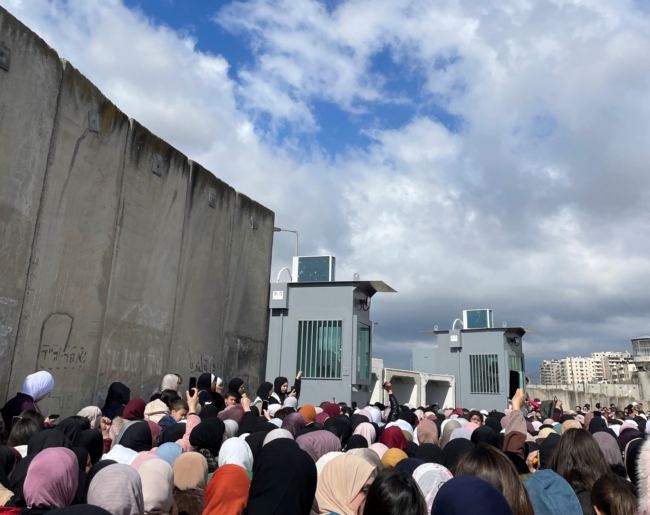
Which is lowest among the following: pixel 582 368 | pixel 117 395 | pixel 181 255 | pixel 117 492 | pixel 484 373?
pixel 117 492

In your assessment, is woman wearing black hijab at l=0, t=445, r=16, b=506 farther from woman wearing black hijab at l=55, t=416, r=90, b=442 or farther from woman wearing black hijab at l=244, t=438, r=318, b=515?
woman wearing black hijab at l=244, t=438, r=318, b=515

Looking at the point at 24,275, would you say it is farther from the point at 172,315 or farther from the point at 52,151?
the point at 172,315

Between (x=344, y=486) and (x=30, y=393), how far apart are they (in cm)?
527

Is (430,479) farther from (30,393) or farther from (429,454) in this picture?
(30,393)

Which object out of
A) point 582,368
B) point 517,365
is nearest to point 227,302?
point 517,365

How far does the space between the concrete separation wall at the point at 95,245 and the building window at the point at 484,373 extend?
1116 cm

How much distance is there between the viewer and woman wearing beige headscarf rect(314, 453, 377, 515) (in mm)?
3494

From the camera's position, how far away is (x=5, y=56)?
25.2 feet

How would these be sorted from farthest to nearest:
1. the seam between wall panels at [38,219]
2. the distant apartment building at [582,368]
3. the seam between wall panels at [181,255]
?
the distant apartment building at [582,368], the seam between wall panels at [181,255], the seam between wall panels at [38,219]

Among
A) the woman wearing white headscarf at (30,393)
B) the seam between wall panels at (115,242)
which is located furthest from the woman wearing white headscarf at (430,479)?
the seam between wall panels at (115,242)

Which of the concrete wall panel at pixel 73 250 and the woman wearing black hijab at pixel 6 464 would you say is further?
the concrete wall panel at pixel 73 250

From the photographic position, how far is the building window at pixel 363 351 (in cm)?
1384

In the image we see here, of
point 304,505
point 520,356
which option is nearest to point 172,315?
point 304,505

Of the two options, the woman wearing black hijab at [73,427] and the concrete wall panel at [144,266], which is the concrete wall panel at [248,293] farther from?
the woman wearing black hijab at [73,427]
